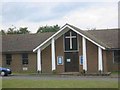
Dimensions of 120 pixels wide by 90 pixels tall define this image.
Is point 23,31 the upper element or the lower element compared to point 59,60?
upper

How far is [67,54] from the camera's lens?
129ft

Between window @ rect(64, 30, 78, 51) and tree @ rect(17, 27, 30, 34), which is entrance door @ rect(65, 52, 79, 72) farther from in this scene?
tree @ rect(17, 27, 30, 34)

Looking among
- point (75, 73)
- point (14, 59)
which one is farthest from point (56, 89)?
point (14, 59)

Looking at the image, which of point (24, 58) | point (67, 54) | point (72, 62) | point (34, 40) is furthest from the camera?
point (34, 40)

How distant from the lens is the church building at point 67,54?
125ft

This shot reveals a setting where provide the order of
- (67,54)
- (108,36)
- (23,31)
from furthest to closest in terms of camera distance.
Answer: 1. (23,31)
2. (108,36)
3. (67,54)

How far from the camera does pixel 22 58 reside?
42281 millimetres

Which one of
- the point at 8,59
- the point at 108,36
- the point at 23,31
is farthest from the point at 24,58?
the point at 23,31

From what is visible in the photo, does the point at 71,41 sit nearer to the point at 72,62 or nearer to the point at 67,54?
the point at 67,54

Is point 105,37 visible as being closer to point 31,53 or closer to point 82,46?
point 82,46

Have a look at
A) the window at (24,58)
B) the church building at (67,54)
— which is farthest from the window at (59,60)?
the window at (24,58)

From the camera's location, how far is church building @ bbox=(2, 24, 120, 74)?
38.2m

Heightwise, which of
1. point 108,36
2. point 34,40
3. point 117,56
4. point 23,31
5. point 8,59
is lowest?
point 8,59

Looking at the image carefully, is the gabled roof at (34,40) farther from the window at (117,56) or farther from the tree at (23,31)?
the tree at (23,31)
